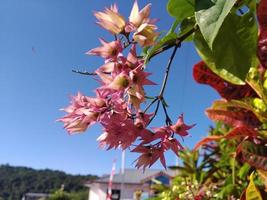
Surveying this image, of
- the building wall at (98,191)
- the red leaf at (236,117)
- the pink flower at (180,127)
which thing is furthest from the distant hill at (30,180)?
the pink flower at (180,127)

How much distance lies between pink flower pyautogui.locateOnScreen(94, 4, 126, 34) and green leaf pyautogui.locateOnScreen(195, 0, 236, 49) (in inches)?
5.1

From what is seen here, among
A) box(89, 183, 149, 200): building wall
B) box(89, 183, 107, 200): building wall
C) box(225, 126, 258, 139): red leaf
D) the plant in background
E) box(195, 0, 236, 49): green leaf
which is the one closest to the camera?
box(195, 0, 236, 49): green leaf

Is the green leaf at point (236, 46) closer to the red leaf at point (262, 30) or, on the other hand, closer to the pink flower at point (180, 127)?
the pink flower at point (180, 127)

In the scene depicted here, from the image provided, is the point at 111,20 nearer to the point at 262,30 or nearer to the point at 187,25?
the point at 187,25

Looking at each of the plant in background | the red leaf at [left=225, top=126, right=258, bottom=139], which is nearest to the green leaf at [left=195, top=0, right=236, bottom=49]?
the plant in background

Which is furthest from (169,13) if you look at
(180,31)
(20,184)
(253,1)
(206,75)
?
(20,184)

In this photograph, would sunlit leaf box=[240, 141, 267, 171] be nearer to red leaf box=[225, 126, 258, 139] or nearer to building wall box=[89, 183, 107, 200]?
red leaf box=[225, 126, 258, 139]

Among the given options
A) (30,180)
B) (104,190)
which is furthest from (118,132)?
(30,180)

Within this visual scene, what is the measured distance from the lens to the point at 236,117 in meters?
1.36

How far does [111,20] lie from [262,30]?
0.50 metres

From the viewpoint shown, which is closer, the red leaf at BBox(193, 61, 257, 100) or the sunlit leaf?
the sunlit leaf

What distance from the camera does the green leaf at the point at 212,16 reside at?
0.42 meters

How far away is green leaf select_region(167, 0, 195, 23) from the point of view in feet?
1.86

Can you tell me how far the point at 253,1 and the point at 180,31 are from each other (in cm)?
14
